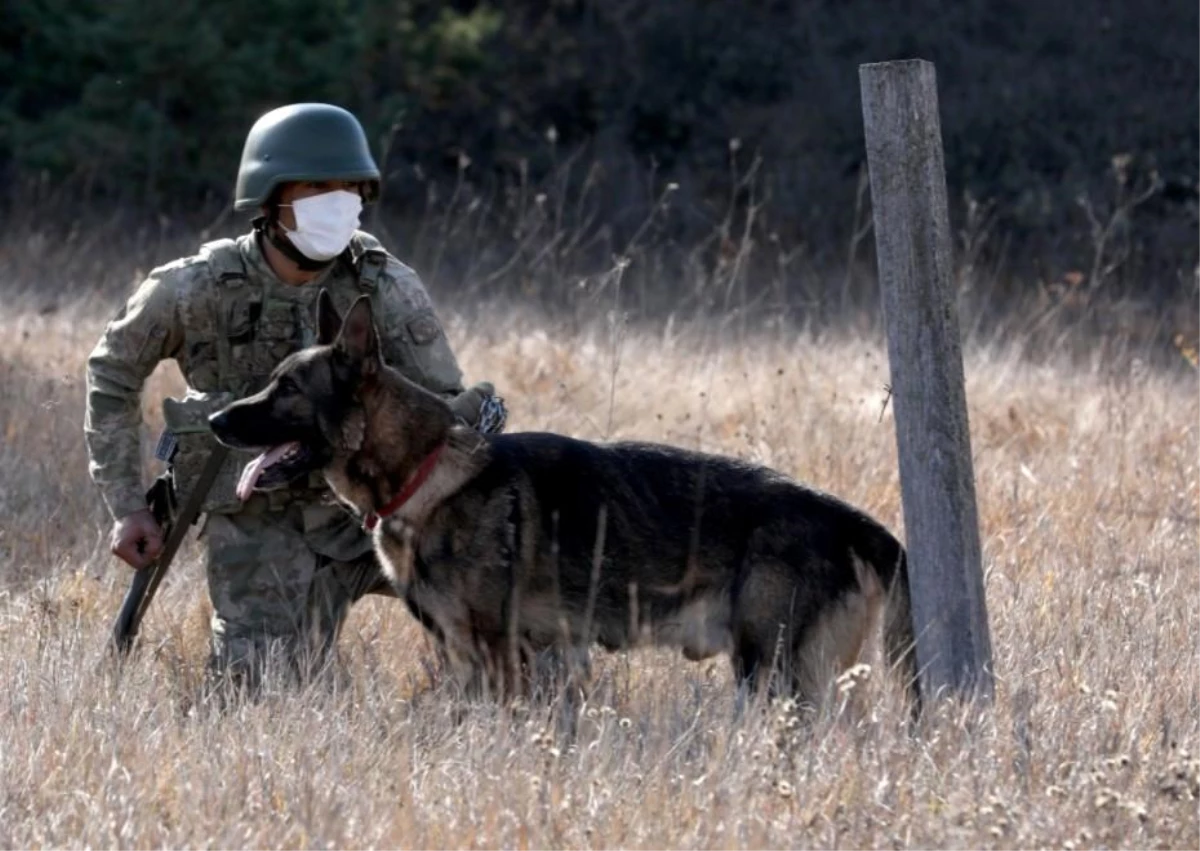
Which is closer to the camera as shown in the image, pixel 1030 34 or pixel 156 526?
pixel 156 526

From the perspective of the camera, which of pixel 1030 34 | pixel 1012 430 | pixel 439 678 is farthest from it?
pixel 1030 34

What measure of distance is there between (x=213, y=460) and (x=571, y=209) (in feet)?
38.2

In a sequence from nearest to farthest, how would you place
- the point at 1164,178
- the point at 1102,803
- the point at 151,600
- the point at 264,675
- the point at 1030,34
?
the point at 1102,803
the point at 264,675
the point at 151,600
the point at 1164,178
the point at 1030,34

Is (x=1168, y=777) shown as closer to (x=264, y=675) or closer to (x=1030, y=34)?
(x=264, y=675)

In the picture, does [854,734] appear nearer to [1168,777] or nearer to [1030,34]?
[1168,777]

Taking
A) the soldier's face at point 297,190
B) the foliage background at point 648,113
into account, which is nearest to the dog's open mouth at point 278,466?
the soldier's face at point 297,190

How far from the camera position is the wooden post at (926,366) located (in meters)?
4.30

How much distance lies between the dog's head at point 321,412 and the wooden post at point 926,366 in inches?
53.4

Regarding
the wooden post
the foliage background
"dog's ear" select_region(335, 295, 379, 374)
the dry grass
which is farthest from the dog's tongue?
the foliage background

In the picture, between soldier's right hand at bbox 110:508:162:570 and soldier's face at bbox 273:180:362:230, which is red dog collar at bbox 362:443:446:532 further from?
soldier's face at bbox 273:180:362:230

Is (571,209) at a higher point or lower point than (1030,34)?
lower

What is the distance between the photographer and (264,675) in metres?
4.70

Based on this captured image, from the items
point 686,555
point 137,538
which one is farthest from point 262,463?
point 686,555

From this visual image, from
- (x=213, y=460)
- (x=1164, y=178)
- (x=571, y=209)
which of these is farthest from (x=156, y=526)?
(x=1164, y=178)
